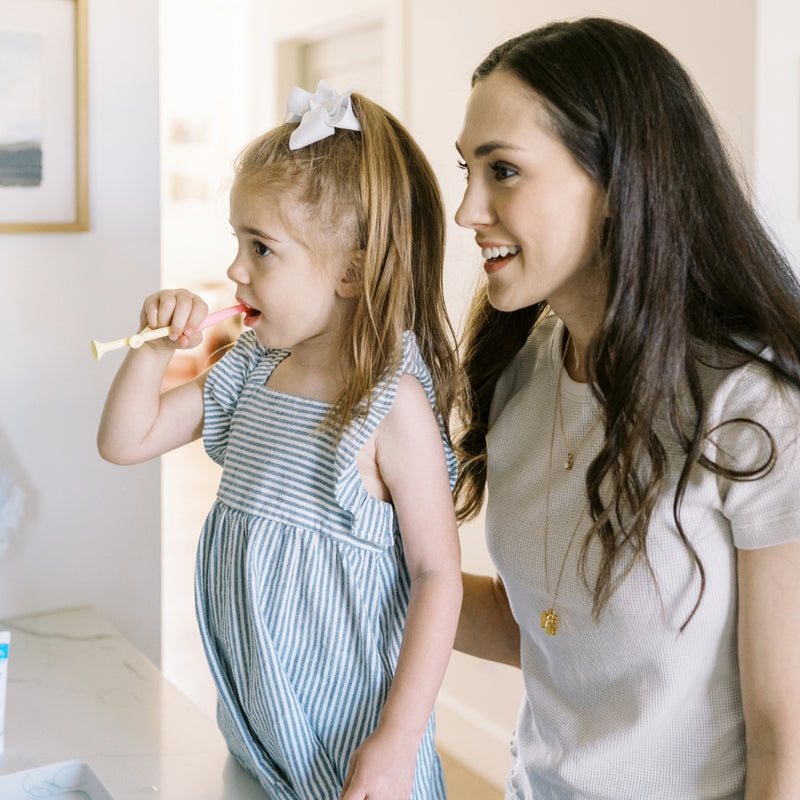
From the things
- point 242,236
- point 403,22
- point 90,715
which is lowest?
point 90,715

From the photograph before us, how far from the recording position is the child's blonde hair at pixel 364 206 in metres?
1.08

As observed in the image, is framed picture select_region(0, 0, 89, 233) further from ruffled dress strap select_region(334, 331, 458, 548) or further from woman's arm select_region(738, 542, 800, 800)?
woman's arm select_region(738, 542, 800, 800)

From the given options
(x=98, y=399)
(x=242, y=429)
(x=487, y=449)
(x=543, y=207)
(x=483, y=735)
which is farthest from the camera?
(x=483, y=735)

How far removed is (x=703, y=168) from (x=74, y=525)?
107 cm

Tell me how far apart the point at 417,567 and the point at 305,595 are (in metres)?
0.12

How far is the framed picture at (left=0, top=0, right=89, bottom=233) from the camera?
4.80ft

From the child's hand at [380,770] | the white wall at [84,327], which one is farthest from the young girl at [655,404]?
the white wall at [84,327]

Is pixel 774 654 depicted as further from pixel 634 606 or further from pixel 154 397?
pixel 154 397

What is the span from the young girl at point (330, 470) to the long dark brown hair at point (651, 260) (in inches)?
6.8

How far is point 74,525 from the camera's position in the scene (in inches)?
63.1

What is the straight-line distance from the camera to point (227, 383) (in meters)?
1.21

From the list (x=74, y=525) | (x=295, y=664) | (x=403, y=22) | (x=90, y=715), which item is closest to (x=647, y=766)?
(x=295, y=664)

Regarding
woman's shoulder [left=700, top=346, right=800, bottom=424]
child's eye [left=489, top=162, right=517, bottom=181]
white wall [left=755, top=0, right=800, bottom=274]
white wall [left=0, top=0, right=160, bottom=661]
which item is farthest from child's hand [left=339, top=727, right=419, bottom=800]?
white wall [left=755, top=0, right=800, bottom=274]

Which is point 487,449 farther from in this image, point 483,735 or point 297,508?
point 483,735
